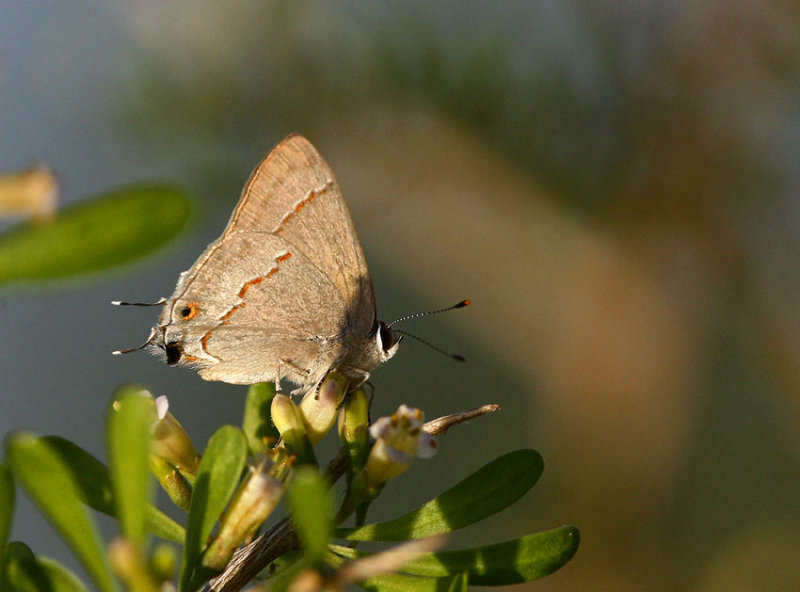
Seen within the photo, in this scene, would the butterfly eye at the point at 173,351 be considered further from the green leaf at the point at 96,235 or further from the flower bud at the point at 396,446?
the green leaf at the point at 96,235

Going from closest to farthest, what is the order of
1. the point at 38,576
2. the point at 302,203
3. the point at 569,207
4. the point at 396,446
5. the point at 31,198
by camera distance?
the point at 31,198 < the point at 38,576 < the point at 396,446 < the point at 302,203 < the point at 569,207

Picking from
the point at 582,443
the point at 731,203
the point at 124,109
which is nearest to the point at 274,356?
the point at 124,109

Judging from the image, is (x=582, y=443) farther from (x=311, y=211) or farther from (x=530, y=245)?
(x=311, y=211)

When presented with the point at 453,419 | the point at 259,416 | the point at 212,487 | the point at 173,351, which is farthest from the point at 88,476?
the point at 173,351

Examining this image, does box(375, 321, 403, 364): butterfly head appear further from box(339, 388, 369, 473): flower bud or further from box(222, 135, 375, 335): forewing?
box(339, 388, 369, 473): flower bud

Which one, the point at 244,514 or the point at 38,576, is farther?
the point at 244,514

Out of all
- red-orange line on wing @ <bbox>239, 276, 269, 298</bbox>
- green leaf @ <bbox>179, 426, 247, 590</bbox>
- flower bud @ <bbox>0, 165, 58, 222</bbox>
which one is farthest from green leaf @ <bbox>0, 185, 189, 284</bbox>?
red-orange line on wing @ <bbox>239, 276, 269, 298</bbox>

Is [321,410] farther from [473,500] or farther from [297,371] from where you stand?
[297,371]
